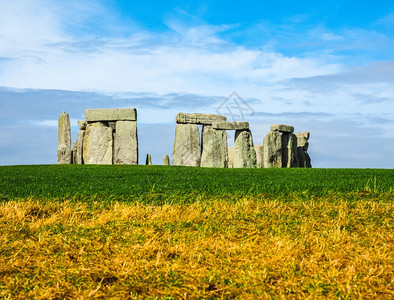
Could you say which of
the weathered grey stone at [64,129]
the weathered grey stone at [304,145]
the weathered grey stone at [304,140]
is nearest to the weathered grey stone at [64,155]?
the weathered grey stone at [64,129]

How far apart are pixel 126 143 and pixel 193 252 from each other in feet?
46.4

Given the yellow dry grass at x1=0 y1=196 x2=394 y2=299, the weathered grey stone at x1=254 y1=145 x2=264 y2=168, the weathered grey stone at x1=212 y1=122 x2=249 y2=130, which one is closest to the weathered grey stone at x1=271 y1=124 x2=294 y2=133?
the weathered grey stone at x1=212 y1=122 x2=249 y2=130

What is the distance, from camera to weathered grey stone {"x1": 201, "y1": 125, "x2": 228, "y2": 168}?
60.4 ft

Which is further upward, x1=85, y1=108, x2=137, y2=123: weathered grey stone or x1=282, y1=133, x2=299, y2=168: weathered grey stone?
x1=85, y1=108, x2=137, y2=123: weathered grey stone

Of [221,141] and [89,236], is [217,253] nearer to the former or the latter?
[89,236]

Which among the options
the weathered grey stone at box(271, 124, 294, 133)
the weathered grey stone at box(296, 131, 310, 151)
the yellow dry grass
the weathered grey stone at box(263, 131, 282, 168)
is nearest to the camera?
the yellow dry grass

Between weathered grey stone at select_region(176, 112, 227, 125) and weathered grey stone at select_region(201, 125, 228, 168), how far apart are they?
0.42 meters

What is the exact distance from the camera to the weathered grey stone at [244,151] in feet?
60.2

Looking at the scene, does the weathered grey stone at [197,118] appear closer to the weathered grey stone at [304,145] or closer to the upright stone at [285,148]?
the upright stone at [285,148]

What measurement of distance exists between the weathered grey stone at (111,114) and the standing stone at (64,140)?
9.36 feet

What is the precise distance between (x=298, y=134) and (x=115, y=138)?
10.8 meters

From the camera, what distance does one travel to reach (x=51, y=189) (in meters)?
7.57

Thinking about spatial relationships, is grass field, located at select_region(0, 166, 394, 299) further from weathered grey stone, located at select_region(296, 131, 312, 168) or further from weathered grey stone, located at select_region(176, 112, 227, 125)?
weathered grey stone, located at select_region(296, 131, 312, 168)

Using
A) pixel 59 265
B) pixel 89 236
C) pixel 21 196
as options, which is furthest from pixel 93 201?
pixel 59 265
